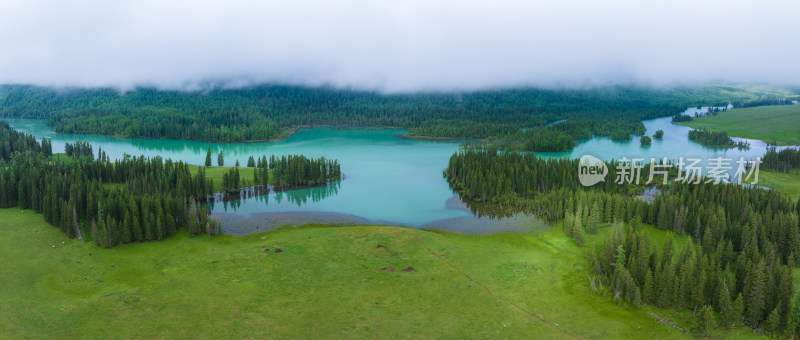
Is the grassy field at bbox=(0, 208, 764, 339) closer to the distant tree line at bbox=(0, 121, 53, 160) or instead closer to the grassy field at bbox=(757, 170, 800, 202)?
the grassy field at bbox=(757, 170, 800, 202)

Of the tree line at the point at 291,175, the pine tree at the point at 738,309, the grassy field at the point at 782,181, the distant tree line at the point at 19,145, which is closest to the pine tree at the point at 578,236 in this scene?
the pine tree at the point at 738,309

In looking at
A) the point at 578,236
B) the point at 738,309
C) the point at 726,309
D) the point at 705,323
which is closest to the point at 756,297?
the point at 738,309

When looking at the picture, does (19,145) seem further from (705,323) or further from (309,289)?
(705,323)

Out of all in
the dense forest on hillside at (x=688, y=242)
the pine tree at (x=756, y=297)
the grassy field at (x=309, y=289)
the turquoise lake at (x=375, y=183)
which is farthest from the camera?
the turquoise lake at (x=375, y=183)

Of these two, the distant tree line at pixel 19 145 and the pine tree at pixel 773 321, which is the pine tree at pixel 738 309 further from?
the distant tree line at pixel 19 145

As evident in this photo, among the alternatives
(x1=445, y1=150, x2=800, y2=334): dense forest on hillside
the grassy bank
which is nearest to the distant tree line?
the grassy bank

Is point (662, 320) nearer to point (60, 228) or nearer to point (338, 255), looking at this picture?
point (338, 255)
